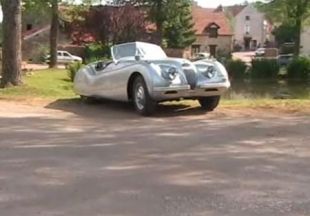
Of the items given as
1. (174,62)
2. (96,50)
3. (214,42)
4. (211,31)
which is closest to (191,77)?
(174,62)

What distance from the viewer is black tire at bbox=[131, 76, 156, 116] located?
11.8 meters

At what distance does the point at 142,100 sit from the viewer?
12.1 metres

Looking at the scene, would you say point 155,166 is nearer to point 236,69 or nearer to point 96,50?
point 236,69

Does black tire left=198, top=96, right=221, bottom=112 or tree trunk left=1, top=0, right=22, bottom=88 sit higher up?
tree trunk left=1, top=0, right=22, bottom=88

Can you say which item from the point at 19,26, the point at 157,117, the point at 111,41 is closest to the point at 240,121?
the point at 157,117

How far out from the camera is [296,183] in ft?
21.3

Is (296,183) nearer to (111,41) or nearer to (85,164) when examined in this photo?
(85,164)

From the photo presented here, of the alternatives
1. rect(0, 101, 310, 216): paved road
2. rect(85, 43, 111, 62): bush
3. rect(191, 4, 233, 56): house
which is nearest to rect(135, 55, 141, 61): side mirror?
rect(0, 101, 310, 216): paved road

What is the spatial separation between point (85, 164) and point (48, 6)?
107 feet

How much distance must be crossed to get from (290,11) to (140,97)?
131ft

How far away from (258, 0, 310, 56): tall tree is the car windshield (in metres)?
36.8

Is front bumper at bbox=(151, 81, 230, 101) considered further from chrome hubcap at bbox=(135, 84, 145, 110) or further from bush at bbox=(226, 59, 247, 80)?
bush at bbox=(226, 59, 247, 80)

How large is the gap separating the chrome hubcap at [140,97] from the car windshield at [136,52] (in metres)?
1.03

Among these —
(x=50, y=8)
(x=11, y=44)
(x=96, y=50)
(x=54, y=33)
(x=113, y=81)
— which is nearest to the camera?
(x=113, y=81)
